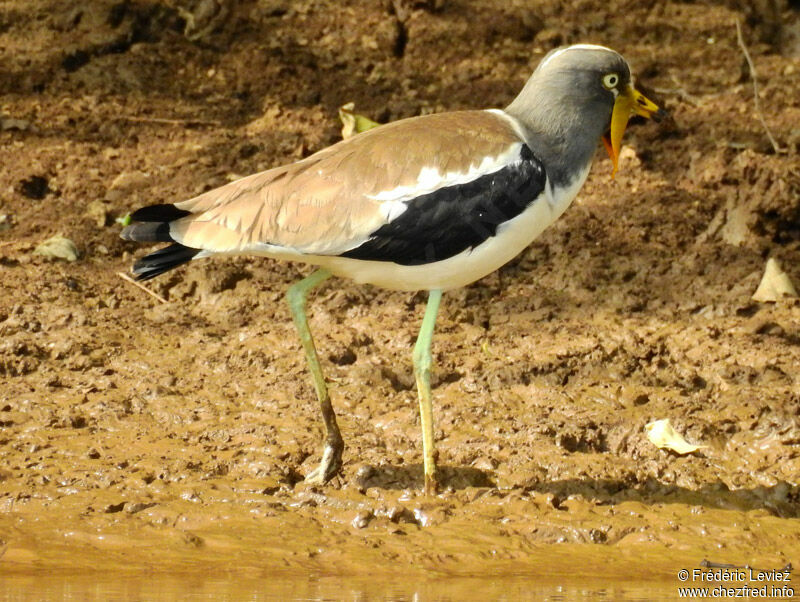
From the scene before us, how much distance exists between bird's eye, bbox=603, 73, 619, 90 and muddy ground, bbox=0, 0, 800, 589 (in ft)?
4.33

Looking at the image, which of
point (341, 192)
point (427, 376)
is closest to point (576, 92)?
point (341, 192)

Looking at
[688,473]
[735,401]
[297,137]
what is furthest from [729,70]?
[688,473]

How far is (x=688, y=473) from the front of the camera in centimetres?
513

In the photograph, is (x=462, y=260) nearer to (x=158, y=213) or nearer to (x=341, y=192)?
(x=341, y=192)

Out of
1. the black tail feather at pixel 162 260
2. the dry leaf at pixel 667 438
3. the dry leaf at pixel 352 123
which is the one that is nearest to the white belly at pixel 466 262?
the black tail feather at pixel 162 260

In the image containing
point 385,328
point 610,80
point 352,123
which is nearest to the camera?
point 610,80

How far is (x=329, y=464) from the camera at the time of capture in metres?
4.98

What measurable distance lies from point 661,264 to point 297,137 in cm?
221

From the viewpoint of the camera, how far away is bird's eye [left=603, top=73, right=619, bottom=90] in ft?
16.7

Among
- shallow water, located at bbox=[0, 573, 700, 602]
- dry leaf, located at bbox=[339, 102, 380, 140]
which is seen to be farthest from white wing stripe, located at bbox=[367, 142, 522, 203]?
dry leaf, located at bbox=[339, 102, 380, 140]

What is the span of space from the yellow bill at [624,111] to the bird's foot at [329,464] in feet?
5.09

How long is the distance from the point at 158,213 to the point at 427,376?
3.84ft

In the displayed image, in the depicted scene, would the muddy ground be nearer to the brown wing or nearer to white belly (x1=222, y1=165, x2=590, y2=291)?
white belly (x1=222, y1=165, x2=590, y2=291)

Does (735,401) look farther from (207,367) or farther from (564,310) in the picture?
(207,367)
